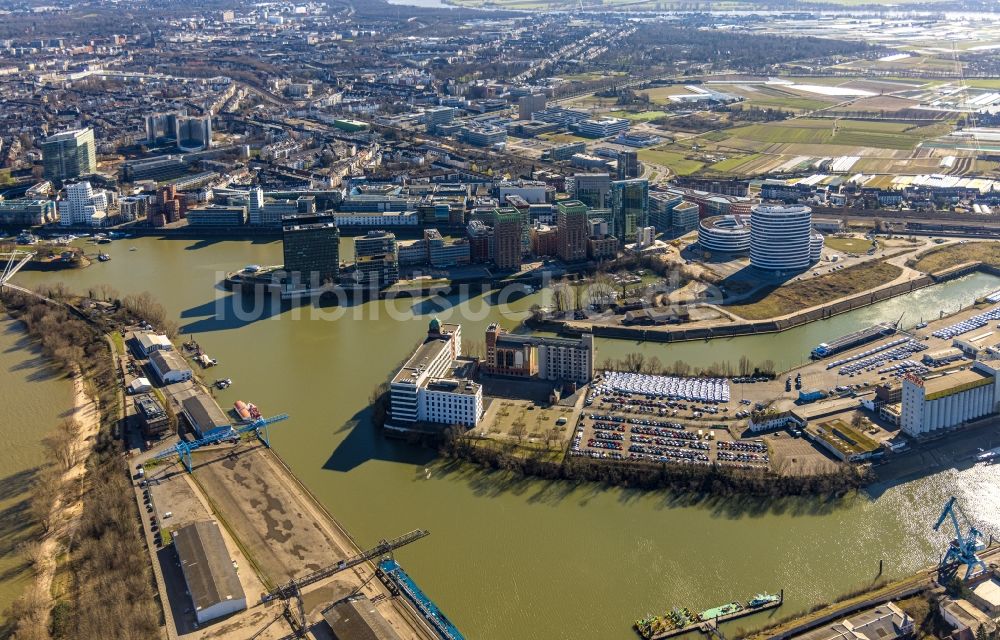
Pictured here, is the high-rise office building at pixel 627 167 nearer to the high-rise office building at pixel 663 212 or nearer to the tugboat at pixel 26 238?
the high-rise office building at pixel 663 212

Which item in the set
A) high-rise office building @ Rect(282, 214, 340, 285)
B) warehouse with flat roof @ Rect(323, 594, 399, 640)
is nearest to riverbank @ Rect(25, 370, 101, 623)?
warehouse with flat roof @ Rect(323, 594, 399, 640)

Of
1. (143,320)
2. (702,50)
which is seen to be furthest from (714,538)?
(702,50)

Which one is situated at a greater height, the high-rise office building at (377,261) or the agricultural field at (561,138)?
the agricultural field at (561,138)

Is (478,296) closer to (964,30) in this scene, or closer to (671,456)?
(671,456)

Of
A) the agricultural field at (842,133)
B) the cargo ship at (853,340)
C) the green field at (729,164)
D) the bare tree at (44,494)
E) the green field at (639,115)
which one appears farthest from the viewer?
the green field at (639,115)

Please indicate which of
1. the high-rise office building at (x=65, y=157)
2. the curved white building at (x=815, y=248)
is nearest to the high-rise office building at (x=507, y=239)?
the curved white building at (x=815, y=248)
